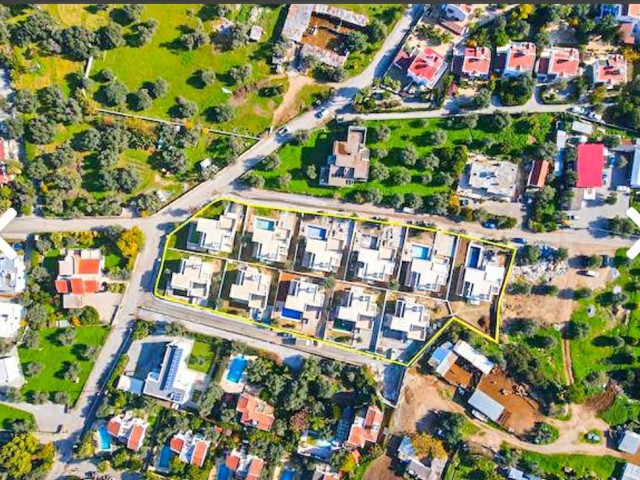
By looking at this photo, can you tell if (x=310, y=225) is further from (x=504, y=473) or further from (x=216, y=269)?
(x=504, y=473)

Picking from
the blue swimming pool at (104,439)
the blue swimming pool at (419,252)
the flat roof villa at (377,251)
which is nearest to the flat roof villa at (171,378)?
the blue swimming pool at (104,439)

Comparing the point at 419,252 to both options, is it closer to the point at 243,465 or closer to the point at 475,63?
the point at 475,63

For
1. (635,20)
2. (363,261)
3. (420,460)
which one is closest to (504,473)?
(420,460)

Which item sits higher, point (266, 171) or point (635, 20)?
point (635, 20)

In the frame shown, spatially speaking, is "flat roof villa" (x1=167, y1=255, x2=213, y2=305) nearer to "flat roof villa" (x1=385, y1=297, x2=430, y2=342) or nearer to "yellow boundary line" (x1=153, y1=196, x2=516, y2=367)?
"yellow boundary line" (x1=153, y1=196, x2=516, y2=367)

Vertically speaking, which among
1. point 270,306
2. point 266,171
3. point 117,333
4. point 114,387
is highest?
point 266,171

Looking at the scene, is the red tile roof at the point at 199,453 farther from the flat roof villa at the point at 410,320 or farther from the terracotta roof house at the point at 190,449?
the flat roof villa at the point at 410,320
